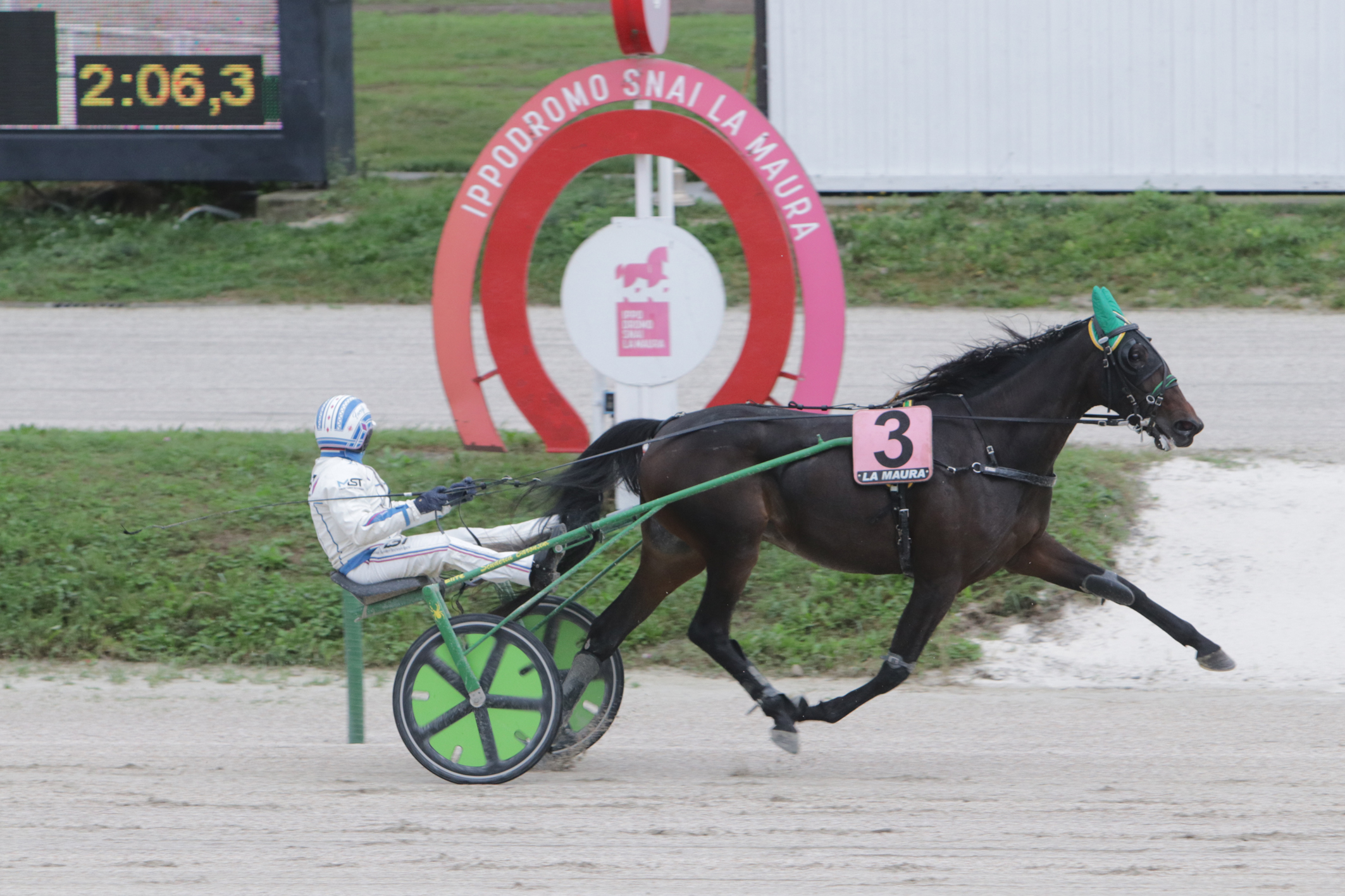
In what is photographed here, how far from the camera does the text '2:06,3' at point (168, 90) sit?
47.0ft

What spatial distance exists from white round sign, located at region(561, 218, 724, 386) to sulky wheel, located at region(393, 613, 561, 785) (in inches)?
112

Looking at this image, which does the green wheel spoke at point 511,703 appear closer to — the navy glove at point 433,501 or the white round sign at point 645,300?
the navy glove at point 433,501

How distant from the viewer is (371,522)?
5480 mm

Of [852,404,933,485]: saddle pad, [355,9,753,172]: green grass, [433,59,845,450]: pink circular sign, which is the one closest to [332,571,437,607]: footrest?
[852,404,933,485]: saddle pad

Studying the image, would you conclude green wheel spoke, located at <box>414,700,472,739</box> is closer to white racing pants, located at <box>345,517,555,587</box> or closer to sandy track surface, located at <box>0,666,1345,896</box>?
sandy track surface, located at <box>0,666,1345,896</box>

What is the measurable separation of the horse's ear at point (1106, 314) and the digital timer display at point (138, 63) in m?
11.0

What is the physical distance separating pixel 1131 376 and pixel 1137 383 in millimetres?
35

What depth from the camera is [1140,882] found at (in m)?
4.42

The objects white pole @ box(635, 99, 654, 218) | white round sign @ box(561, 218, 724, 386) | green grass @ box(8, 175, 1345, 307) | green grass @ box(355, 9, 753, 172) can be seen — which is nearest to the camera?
white round sign @ box(561, 218, 724, 386)

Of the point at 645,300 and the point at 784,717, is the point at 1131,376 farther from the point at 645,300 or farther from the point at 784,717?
the point at 645,300

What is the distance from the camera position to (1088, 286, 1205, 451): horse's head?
17.8 feet

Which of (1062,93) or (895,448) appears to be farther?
(1062,93)

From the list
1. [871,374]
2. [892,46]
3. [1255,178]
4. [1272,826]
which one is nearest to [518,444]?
[871,374]

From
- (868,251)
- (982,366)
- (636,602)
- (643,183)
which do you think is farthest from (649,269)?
(868,251)
